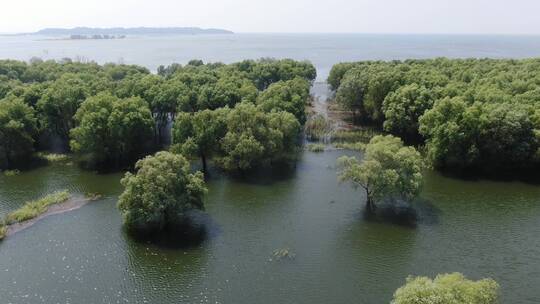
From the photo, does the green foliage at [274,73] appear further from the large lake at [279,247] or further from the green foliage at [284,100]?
the large lake at [279,247]

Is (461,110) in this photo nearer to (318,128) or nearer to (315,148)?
(315,148)

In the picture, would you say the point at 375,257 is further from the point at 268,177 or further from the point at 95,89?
the point at 95,89

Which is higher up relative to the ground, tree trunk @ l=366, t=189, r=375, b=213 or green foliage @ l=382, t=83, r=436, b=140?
green foliage @ l=382, t=83, r=436, b=140

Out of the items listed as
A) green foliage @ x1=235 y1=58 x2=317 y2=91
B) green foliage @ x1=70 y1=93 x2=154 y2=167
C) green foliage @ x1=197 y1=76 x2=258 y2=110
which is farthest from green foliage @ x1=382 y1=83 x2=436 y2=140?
green foliage @ x1=70 y1=93 x2=154 y2=167

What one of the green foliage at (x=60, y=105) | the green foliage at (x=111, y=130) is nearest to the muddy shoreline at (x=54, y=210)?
the green foliage at (x=111, y=130)

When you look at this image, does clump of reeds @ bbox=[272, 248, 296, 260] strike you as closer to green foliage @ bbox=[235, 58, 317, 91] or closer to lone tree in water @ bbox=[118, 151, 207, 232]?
lone tree in water @ bbox=[118, 151, 207, 232]

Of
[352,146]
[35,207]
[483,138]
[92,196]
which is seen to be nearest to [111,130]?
[92,196]

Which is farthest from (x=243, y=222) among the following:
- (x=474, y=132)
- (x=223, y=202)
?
(x=474, y=132)
